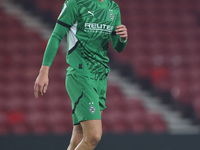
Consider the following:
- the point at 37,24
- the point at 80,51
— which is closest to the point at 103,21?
the point at 80,51

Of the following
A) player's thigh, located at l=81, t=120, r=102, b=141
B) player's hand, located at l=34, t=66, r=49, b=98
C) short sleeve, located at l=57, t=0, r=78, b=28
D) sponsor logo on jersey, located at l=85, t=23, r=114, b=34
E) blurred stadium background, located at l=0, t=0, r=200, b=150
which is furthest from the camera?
blurred stadium background, located at l=0, t=0, r=200, b=150

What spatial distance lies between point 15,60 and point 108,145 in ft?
10.6

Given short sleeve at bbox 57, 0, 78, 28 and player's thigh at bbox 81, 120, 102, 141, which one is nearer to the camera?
player's thigh at bbox 81, 120, 102, 141

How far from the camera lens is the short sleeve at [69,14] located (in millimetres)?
3203

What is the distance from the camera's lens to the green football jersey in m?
3.24

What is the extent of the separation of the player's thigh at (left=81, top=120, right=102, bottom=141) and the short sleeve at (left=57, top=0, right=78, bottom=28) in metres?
0.81

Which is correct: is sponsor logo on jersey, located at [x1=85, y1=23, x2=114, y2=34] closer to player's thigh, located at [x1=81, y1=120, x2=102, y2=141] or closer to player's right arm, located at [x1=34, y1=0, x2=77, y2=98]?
player's right arm, located at [x1=34, y1=0, x2=77, y2=98]

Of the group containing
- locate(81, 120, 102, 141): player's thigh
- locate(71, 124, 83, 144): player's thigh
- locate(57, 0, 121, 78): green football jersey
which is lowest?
locate(71, 124, 83, 144): player's thigh

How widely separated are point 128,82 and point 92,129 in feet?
19.3

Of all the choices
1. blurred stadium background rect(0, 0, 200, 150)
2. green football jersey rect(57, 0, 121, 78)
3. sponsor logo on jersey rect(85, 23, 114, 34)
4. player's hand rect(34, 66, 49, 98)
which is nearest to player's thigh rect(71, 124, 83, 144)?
green football jersey rect(57, 0, 121, 78)

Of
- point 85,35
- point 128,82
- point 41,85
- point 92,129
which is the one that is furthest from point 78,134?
point 128,82

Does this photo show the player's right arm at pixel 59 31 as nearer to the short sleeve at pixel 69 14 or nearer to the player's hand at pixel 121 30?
the short sleeve at pixel 69 14

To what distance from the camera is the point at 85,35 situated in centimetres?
331

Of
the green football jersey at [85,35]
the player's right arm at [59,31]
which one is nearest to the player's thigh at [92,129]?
the green football jersey at [85,35]
